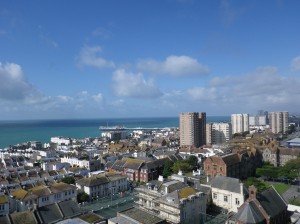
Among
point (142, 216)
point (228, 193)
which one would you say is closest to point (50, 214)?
point (142, 216)

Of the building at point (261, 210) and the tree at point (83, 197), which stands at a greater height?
the building at point (261, 210)

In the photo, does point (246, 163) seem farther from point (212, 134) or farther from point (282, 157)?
point (212, 134)

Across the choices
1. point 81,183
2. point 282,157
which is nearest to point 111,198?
point 81,183

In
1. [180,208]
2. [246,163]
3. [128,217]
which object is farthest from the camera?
[246,163]

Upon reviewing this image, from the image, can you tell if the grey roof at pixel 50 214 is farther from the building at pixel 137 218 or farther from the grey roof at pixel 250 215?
the grey roof at pixel 250 215

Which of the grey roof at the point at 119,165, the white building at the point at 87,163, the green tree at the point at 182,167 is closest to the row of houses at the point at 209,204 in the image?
the green tree at the point at 182,167

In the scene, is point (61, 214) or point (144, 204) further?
point (144, 204)

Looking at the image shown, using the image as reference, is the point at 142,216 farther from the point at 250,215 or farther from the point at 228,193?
the point at 228,193

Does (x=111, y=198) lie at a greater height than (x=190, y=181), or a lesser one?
lesser
